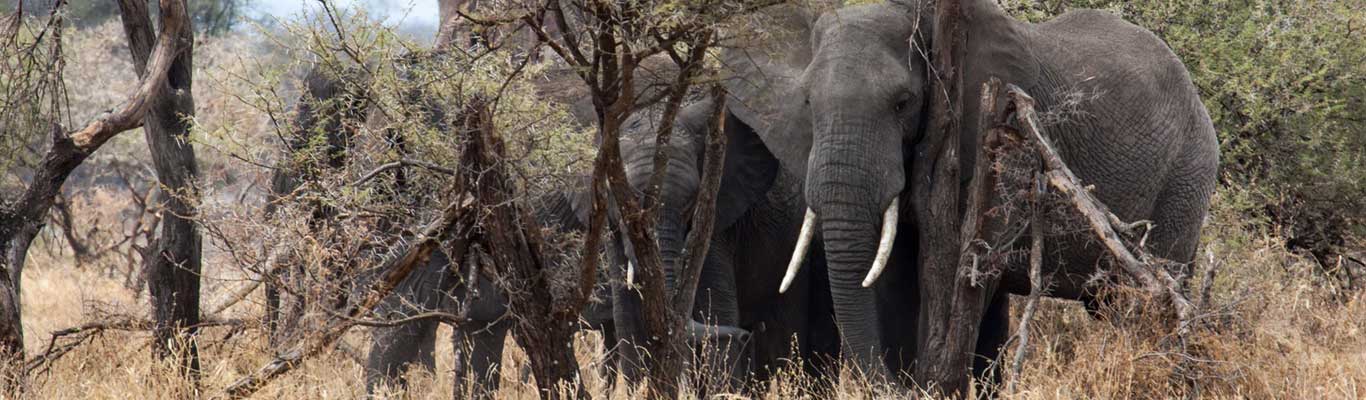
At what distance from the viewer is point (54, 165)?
6582 mm

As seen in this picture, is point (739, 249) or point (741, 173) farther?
point (739, 249)

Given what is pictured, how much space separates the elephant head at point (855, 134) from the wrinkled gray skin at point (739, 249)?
0.34 m

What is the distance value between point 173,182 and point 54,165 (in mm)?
569

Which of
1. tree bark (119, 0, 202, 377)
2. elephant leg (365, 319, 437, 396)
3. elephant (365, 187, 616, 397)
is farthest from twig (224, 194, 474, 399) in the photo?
elephant leg (365, 319, 437, 396)

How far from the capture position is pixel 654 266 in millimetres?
5680

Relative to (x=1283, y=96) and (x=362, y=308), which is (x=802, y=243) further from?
(x=1283, y=96)

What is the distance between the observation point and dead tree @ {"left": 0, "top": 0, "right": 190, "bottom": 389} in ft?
21.5

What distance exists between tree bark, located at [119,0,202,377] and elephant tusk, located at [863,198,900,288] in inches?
110

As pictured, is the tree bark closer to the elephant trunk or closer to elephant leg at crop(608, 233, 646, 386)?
elephant leg at crop(608, 233, 646, 386)

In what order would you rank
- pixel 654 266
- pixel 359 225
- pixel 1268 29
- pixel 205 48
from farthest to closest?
pixel 205 48
pixel 1268 29
pixel 359 225
pixel 654 266

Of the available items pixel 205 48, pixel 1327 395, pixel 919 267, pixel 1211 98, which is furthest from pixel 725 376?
pixel 205 48

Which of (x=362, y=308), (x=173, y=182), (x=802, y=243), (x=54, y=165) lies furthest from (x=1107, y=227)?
(x=54, y=165)

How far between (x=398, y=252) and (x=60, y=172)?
1.38 meters

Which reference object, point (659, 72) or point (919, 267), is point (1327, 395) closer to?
point (919, 267)
